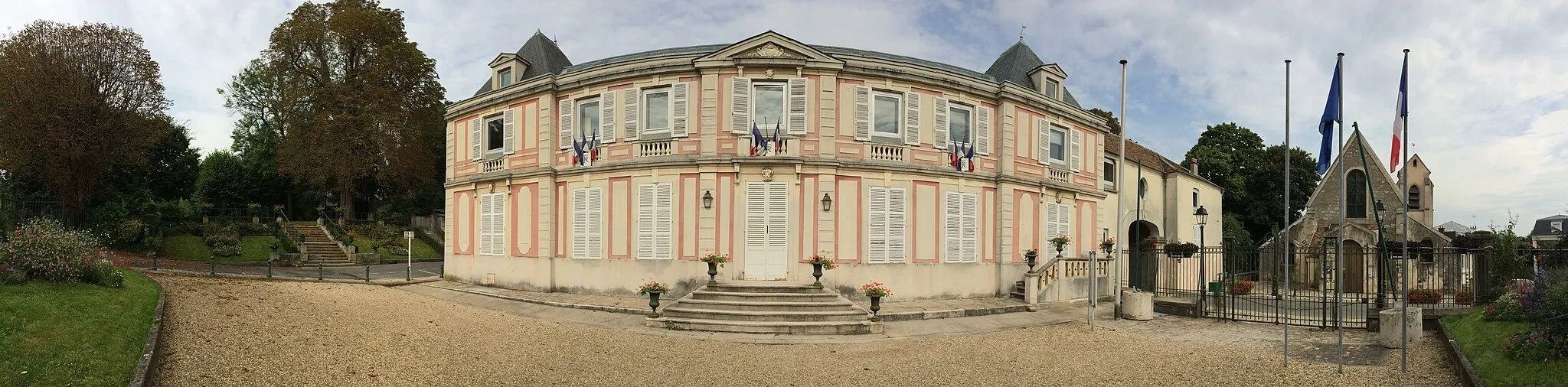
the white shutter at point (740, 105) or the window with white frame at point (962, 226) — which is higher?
the white shutter at point (740, 105)

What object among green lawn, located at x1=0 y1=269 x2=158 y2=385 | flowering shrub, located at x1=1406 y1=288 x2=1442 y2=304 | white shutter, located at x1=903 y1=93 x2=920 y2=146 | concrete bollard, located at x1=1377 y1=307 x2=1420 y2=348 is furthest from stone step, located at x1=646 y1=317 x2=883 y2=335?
flowering shrub, located at x1=1406 y1=288 x2=1442 y2=304

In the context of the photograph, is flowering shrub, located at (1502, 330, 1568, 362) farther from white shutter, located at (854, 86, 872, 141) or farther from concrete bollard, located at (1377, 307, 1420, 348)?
white shutter, located at (854, 86, 872, 141)

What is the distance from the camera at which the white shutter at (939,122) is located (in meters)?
19.1

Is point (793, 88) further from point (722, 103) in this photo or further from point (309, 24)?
point (309, 24)

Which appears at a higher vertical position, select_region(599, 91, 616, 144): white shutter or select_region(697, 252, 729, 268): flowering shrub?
select_region(599, 91, 616, 144): white shutter

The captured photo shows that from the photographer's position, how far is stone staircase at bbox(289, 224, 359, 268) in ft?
106

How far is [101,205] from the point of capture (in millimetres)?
30984

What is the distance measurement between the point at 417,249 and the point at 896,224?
30.8m

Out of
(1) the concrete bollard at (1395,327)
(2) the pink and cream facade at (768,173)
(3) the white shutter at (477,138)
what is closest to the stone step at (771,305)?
(2) the pink and cream facade at (768,173)

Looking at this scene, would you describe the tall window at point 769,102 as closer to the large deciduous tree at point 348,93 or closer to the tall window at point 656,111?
the tall window at point 656,111

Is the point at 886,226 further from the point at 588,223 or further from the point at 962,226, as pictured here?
the point at 588,223

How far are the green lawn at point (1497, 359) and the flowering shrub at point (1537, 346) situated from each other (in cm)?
9

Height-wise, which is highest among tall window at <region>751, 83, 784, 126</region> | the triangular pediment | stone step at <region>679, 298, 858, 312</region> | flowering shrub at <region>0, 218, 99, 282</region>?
the triangular pediment

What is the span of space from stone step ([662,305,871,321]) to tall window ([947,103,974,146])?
6.67 m
